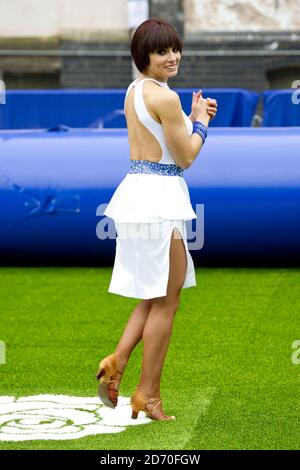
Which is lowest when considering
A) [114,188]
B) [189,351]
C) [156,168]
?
[189,351]

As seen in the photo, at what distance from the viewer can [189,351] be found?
251 inches

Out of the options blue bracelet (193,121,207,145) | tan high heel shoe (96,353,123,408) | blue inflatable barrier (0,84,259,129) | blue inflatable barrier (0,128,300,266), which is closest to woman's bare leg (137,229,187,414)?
tan high heel shoe (96,353,123,408)

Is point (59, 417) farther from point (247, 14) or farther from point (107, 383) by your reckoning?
point (247, 14)

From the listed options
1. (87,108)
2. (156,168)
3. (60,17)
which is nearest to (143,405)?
(156,168)

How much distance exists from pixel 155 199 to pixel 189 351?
180 cm

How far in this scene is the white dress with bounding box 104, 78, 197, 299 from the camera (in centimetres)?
477

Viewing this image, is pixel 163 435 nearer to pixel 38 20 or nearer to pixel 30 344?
pixel 30 344

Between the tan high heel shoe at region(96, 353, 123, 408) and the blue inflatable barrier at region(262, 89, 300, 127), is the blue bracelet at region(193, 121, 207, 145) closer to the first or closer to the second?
the tan high heel shoe at region(96, 353, 123, 408)

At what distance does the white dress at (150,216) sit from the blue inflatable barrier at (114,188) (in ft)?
13.2

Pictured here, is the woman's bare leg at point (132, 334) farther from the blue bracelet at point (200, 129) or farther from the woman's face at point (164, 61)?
the woman's face at point (164, 61)

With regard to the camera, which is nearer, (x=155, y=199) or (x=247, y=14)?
(x=155, y=199)

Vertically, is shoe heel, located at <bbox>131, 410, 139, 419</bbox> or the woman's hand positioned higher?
the woman's hand

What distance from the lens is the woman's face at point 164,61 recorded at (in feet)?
15.6

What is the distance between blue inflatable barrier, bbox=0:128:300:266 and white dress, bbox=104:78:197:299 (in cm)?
402
